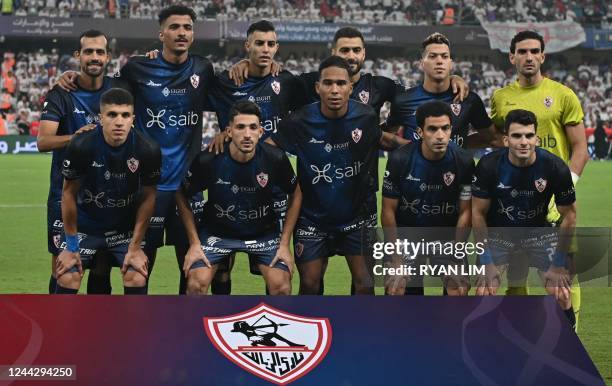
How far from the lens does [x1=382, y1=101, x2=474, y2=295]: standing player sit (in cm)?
616

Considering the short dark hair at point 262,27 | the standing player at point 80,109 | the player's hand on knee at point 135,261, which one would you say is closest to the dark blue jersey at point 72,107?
the standing player at point 80,109

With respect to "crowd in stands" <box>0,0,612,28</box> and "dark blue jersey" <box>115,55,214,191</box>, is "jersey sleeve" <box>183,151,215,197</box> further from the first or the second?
"crowd in stands" <box>0,0,612,28</box>

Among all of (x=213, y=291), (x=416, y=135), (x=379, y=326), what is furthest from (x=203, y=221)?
(x=379, y=326)

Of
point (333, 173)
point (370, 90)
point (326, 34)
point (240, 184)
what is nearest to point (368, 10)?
point (326, 34)

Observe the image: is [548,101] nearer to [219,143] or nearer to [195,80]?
[219,143]

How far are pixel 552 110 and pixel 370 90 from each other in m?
1.29

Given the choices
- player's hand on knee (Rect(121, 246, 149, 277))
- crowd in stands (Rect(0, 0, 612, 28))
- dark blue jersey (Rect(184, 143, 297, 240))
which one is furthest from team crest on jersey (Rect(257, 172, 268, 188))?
crowd in stands (Rect(0, 0, 612, 28))

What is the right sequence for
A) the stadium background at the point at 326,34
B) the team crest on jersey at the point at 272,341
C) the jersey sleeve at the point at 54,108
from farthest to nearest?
the stadium background at the point at 326,34 < the jersey sleeve at the point at 54,108 < the team crest on jersey at the point at 272,341

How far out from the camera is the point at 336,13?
39.8 metres

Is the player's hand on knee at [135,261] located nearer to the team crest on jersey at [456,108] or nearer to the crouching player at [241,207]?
the crouching player at [241,207]

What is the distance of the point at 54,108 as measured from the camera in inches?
261

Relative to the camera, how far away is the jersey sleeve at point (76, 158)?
19.9ft

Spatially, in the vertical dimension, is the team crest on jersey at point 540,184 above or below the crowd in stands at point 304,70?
above

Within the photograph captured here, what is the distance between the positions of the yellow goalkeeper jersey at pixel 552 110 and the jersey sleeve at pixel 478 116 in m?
0.17
